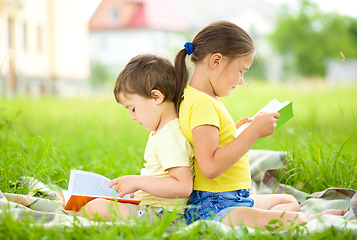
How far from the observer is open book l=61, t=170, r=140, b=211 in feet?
5.37

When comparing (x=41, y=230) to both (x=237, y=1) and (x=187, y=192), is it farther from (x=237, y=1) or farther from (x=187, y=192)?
(x=237, y=1)

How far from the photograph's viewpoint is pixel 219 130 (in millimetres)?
1612

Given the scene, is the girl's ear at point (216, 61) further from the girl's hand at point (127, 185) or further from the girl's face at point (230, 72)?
the girl's hand at point (127, 185)

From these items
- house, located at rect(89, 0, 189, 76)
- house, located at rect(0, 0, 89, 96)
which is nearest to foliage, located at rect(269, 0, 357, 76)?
house, located at rect(89, 0, 189, 76)

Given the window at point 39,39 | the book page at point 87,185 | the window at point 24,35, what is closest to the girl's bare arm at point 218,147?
the book page at point 87,185

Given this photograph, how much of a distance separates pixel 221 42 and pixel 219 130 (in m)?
0.40

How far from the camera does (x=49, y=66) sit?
1689 centimetres

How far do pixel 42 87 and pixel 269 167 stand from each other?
1592 centimetres

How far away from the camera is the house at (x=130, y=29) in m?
27.9

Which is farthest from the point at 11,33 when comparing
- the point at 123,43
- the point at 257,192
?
the point at 123,43

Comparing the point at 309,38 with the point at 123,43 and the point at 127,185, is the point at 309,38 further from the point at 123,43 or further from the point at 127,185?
the point at 127,185

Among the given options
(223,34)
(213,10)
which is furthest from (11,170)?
(213,10)

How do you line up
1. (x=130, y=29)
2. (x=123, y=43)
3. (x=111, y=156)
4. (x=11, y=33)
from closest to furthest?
(x=111, y=156) < (x=11, y=33) < (x=130, y=29) < (x=123, y=43)

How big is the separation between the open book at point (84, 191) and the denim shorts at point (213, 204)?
10.8 inches
